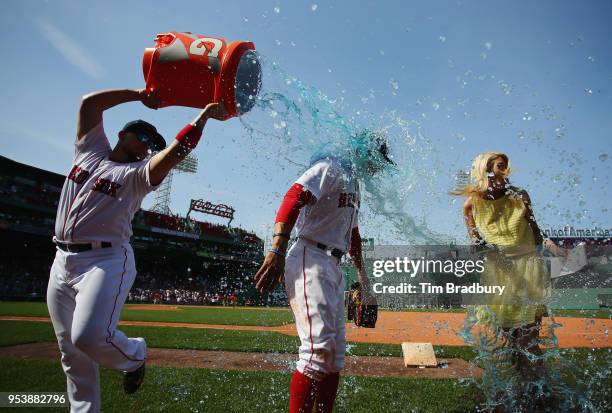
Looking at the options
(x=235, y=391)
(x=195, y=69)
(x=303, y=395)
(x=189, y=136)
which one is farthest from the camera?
(x=235, y=391)

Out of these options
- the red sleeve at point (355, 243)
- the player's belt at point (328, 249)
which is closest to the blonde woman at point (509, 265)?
the red sleeve at point (355, 243)

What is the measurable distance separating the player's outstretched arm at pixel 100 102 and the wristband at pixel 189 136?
46cm

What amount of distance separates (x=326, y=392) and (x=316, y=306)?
0.52 m

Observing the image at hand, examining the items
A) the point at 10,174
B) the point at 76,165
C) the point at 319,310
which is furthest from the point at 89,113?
the point at 10,174

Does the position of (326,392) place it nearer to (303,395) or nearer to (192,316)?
(303,395)

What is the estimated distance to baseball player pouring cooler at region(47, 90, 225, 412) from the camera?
97.1 inches

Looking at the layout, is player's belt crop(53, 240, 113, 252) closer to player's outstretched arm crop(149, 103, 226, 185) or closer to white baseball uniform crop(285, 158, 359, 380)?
player's outstretched arm crop(149, 103, 226, 185)

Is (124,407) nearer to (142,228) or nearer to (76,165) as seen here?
(76,165)

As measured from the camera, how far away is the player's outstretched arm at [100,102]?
2920 mm

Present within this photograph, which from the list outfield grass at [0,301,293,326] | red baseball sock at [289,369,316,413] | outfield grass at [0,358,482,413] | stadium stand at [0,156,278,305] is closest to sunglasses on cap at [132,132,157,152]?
red baseball sock at [289,369,316,413]

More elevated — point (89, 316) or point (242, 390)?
point (89, 316)

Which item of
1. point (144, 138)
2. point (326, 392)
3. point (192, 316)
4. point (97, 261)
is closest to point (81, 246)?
point (97, 261)

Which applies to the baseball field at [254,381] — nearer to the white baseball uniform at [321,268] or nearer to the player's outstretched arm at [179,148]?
the white baseball uniform at [321,268]

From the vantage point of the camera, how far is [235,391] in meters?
3.95
